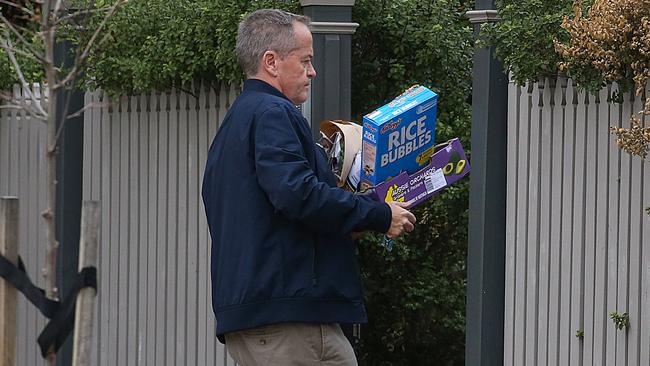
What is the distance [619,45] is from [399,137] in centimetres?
81

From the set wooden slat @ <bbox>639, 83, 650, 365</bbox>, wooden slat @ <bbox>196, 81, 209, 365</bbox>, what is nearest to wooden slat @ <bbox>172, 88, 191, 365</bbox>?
wooden slat @ <bbox>196, 81, 209, 365</bbox>

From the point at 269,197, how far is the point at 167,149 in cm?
260

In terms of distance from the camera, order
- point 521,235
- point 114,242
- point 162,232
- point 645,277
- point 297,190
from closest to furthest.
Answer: point 297,190, point 645,277, point 521,235, point 162,232, point 114,242

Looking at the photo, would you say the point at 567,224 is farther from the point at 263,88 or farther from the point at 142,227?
the point at 142,227

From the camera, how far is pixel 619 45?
433cm

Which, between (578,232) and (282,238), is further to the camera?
(578,232)

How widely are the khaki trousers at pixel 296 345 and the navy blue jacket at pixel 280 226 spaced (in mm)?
54

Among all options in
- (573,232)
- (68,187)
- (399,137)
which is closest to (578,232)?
(573,232)

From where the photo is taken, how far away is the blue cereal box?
13.6 feet

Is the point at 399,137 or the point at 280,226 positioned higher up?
the point at 399,137

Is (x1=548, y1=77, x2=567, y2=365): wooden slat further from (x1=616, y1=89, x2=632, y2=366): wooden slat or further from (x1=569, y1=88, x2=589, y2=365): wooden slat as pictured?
(x1=616, y1=89, x2=632, y2=366): wooden slat

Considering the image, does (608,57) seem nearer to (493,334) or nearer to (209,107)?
(493,334)

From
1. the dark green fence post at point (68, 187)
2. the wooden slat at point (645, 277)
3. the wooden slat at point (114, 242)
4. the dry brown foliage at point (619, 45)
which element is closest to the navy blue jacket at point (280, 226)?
the dry brown foliage at point (619, 45)

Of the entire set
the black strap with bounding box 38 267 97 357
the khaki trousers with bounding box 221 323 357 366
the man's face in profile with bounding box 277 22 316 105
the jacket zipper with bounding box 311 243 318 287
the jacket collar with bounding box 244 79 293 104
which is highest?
the man's face in profile with bounding box 277 22 316 105
